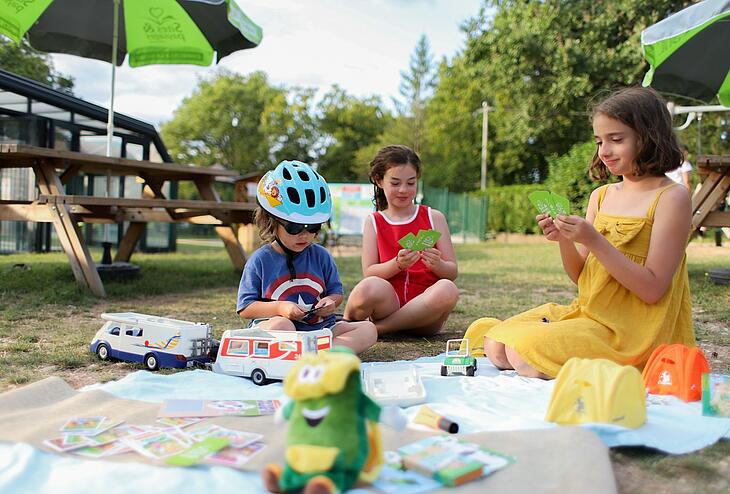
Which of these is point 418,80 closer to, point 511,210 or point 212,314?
point 511,210

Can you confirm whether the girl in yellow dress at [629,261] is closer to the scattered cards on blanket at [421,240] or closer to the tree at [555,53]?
the scattered cards on blanket at [421,240]

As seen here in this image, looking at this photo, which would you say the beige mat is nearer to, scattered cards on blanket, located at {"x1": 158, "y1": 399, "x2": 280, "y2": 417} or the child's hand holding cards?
scattered cards on blanket, located at {"x1": 158, "y1": 399, "x2": 280, "y2": 417}

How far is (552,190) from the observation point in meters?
18.7

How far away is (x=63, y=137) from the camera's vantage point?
9.55 m

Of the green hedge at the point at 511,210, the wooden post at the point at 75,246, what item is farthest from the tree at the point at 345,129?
the wooden post at the point at 75,246

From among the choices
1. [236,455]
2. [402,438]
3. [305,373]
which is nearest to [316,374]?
[305,373]

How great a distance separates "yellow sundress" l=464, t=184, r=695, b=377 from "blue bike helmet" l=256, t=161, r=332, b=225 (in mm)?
962

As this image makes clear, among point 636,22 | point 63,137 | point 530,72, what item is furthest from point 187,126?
point 63,137

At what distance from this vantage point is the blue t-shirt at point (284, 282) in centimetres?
299

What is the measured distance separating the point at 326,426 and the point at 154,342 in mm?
1669

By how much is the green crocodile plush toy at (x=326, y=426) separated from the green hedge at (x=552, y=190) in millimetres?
17038

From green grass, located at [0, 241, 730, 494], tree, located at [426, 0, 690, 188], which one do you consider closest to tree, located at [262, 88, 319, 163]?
tree, located at [426, 0, 690, 188]

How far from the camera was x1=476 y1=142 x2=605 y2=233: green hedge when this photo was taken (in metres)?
18.8

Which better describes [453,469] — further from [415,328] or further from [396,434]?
[415,328]
